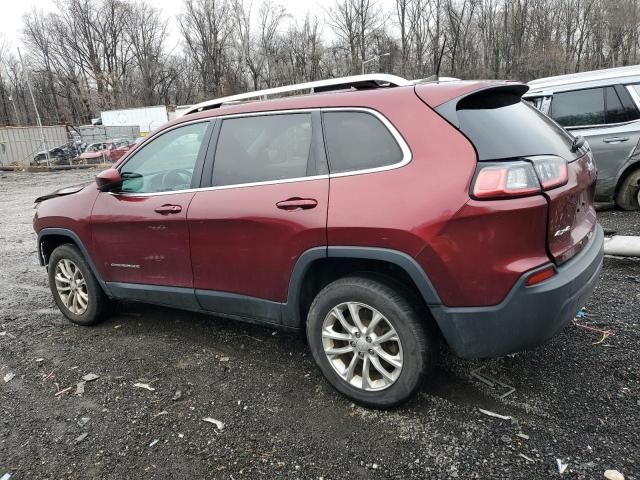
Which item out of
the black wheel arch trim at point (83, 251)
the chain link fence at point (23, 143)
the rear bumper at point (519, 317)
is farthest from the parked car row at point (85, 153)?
the rear bumper at point (519, 317)

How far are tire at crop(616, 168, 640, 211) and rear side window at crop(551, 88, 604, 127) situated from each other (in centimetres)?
87

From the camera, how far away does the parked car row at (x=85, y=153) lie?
96.7 ft

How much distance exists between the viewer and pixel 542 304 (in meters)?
2.27

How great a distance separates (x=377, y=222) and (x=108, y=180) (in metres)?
2.23

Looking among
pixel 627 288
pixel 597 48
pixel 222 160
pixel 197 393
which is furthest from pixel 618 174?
pixel 597 48

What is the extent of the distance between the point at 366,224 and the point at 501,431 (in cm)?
128

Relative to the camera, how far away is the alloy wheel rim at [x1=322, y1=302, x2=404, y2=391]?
8.70 ft

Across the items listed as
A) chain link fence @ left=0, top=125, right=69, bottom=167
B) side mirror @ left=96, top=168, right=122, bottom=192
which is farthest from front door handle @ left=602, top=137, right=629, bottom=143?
chain link fence @ left=0, top=125, right=69, bottom=167

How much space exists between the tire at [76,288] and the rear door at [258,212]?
1306mm

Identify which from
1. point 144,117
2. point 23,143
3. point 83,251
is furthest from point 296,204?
point 144,117

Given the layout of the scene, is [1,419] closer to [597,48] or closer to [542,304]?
[542,304]

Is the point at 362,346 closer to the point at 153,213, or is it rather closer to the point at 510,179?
the point at 510,179

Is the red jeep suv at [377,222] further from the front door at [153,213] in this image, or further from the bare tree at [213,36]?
the bare tree at [213,36]

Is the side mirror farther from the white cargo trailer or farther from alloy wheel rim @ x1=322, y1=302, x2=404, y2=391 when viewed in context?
the white cargo trailer
